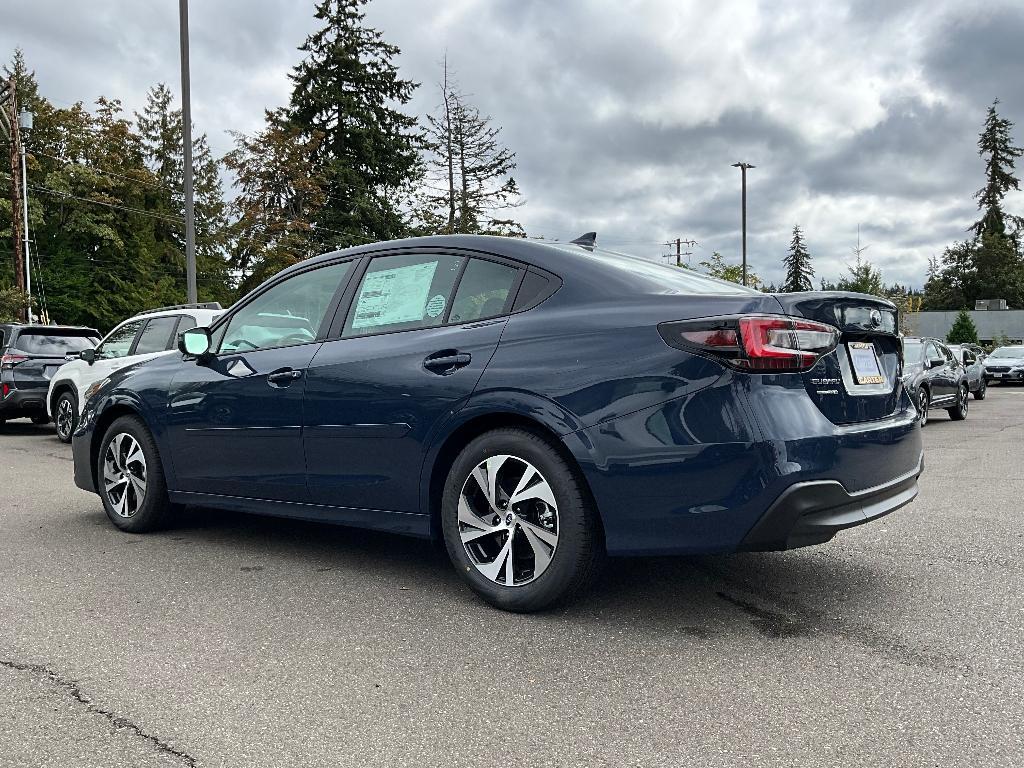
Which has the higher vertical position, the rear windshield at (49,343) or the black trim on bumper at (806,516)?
the rear windshield at (49,343)

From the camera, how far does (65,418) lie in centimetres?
1164

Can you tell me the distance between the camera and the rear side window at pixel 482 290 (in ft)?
13.2

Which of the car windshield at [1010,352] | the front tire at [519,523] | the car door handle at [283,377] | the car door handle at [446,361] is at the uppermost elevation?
the car door handle at [446,361]

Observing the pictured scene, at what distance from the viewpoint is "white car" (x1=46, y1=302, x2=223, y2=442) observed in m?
10.7

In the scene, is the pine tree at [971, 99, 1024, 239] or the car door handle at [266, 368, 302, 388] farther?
the pine tree at [971, 99, 1024, 239]

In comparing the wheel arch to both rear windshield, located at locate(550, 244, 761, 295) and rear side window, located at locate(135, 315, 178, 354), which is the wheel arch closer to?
rear windshield, located at locate(550, 244, 761, 295)

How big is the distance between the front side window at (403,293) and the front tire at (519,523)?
29.6 inches

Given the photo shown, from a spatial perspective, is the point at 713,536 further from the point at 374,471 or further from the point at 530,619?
the point at 374,471

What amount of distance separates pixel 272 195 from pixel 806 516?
107 ft

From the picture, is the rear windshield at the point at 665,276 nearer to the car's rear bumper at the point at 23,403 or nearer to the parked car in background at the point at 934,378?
the parked car in background at the point at 934,378

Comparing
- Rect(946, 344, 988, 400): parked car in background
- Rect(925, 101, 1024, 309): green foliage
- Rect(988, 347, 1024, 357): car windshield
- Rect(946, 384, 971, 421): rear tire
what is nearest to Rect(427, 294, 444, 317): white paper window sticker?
Rect(946, 384, 971, 421): rear tire

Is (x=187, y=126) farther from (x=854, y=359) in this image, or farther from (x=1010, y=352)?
(x=1010, y=352)

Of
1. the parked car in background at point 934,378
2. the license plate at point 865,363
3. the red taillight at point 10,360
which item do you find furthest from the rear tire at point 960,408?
the red taillight at point 10,360

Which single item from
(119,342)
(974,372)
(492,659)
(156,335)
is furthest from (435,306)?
(974,372)
